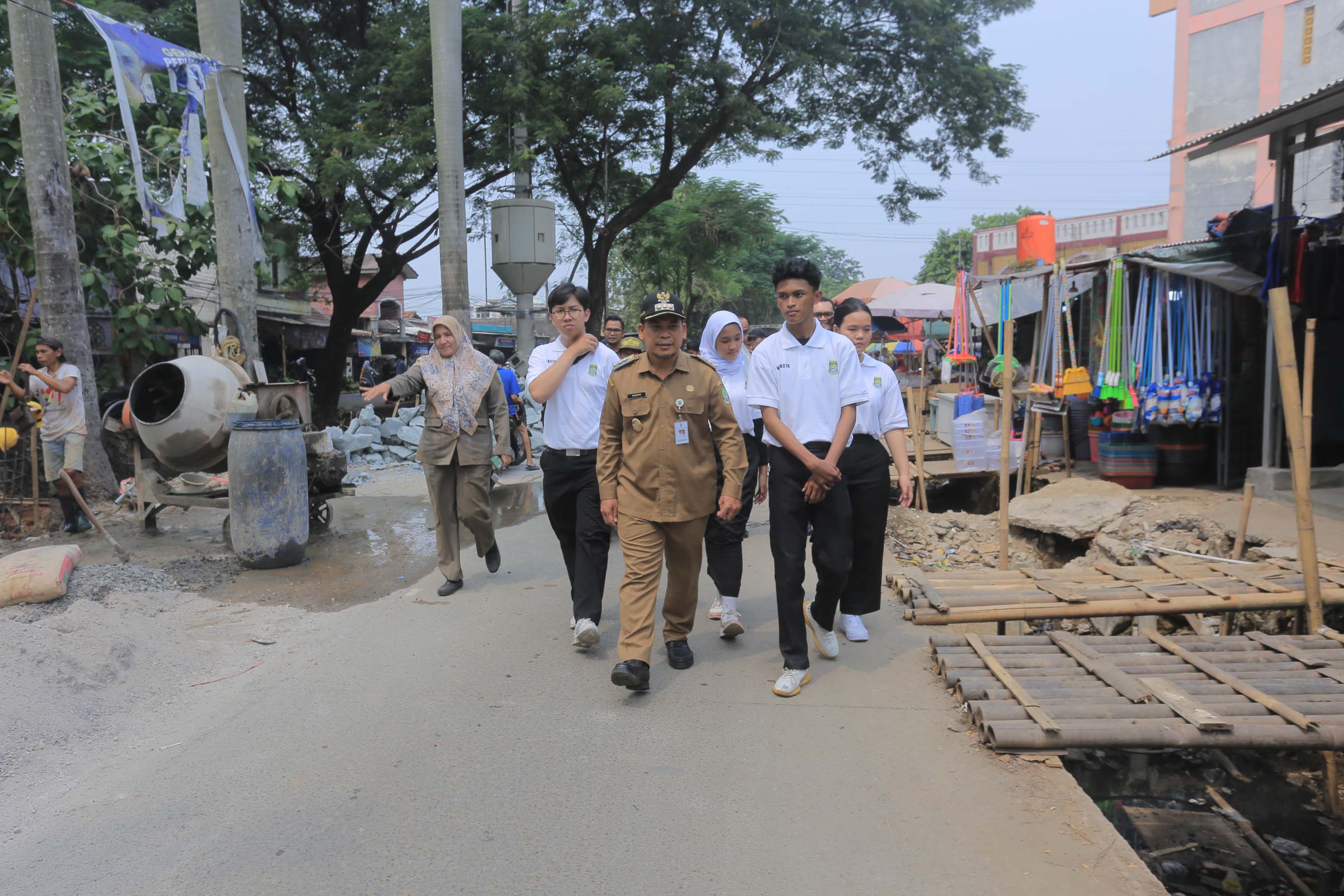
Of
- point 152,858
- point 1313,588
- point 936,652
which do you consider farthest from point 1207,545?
point 152,858

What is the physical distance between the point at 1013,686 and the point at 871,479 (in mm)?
1193

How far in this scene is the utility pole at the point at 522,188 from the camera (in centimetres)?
1465

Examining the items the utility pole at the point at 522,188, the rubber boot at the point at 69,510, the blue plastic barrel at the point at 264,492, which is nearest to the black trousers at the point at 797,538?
the blue plastic barrel at the point at 264,492

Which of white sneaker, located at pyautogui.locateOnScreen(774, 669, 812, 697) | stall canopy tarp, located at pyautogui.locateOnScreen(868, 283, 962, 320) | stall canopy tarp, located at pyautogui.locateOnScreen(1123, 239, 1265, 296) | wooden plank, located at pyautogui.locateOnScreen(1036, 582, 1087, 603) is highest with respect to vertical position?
stall canopy tarp, located at pyautogui.locateOnScreen(868, 283, 962, 320)

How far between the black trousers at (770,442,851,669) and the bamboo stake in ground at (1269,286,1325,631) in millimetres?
2163

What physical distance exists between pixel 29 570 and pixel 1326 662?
21.4 feet

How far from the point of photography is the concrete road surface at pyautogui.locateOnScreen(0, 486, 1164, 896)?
270cm

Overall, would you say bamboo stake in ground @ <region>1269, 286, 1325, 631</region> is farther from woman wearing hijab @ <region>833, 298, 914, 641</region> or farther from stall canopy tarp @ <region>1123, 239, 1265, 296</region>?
stall canopy tarp @ <region>1123, 239, 1265, 296</region>

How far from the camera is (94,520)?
256 inches

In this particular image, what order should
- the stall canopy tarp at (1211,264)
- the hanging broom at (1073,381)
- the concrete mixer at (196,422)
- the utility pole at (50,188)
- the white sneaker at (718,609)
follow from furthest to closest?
the hanging broom at (1073,381)
the utility pole at (50,188)
the stall canopy tarp at (1211,264)
the concrete mixer at (196,422)
the white sneaker at (718,609)

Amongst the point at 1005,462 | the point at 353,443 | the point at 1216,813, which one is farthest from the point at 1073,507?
the point at 353,443

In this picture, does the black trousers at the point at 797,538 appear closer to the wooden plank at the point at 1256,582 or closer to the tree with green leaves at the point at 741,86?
the wooden plank at the point at 1256,582

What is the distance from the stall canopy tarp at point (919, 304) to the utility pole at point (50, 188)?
44.9 feet

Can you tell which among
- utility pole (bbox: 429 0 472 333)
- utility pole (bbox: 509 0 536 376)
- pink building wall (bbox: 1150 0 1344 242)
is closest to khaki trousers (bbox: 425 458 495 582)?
utility pole (bbox: 429 0 472 333)
